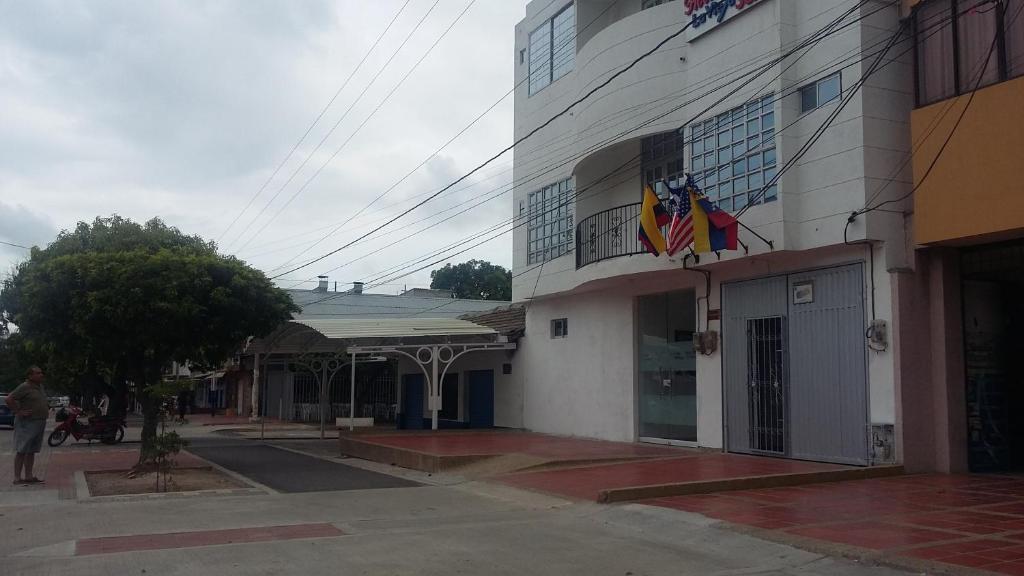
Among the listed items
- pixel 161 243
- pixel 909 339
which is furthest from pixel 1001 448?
pixel 161 243

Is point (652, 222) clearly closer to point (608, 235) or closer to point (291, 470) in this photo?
point (608, 235)

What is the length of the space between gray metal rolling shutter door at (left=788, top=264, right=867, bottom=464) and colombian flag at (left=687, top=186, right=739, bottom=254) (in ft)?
4.43

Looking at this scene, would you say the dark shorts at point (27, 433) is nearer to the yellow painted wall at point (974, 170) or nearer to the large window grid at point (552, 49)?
the yellow painted wall at point (974, 170)

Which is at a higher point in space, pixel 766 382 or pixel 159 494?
pixel 766 382

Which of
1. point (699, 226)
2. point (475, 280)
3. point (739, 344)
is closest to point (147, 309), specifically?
point (699, 226)

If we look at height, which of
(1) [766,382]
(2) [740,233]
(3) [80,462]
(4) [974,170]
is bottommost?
(3) [80,462]

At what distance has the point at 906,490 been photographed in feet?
37.4

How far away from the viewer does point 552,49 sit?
75.1ft

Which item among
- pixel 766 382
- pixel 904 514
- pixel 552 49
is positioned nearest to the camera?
pixel 904 514

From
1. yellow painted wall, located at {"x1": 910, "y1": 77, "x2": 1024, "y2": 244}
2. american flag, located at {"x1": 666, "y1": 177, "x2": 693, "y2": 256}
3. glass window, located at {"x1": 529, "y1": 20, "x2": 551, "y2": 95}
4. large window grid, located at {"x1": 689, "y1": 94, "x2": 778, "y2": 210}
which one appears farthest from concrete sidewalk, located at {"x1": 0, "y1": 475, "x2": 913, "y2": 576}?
glass window, located at {"x1": 529, "y1": 20, "x2": 551, "y2": 95}

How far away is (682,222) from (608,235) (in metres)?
4.55

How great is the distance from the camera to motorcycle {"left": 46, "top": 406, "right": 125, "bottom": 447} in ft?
72.7

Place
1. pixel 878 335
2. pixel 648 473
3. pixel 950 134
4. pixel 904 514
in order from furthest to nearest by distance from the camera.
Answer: pixel 648 473 → pixel 878 335 → pixel 950 134 → pixel 904 514

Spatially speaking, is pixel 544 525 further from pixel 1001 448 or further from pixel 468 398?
pixel 468 398
